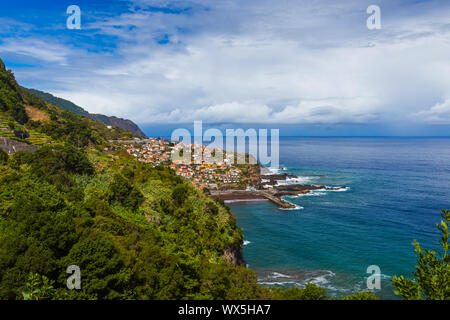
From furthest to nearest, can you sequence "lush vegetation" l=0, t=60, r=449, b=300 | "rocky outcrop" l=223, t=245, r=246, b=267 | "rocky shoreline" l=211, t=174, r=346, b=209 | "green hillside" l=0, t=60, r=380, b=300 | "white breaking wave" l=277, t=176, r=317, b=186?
"white breaking wave" l=277, t=176, r=317, b=186 → "rocky shoreline" l=211, t=174, r=346, b=209 → "rocky outcrop" l=223, t=245, r=246, b=267 → "green hillside" l=0, t=60, r=380, b=300 → "lush vegetation" l=0, t=60, r=449, b=300

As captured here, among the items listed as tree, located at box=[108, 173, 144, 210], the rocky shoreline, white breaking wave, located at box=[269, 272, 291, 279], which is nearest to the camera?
tree, located at box=[108, 173, 144, 210]

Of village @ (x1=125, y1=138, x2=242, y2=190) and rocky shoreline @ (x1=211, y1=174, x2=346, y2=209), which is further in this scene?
village @ (x1=125, y1=138, x2=242, y2=190)

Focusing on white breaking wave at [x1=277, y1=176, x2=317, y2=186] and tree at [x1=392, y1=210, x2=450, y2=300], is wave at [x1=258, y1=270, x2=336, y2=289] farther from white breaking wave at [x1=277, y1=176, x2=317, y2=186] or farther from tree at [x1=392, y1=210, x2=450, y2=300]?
white breaking wave at [x1=277, y1=176, x2=317, y2=186]

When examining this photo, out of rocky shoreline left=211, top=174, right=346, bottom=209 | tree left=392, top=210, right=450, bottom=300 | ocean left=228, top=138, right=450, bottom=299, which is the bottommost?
ocean left=228, top=138, right=450, bottom=299

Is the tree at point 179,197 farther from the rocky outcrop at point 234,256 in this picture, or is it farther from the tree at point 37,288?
the tree at point 37,288

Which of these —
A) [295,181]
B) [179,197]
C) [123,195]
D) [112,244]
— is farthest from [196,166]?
[112,244]

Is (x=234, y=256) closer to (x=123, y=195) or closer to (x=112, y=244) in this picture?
(x=123, y=195)

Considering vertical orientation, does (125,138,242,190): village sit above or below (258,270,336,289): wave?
above

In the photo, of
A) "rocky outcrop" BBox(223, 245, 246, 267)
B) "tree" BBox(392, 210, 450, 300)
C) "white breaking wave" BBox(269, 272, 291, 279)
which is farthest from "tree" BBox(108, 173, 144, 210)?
"tree" BBox(392, 210, 450, 300)

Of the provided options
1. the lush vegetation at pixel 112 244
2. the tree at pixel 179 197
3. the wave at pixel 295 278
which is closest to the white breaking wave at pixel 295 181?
the wave at pixel 295 278

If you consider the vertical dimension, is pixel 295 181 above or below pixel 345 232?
above
